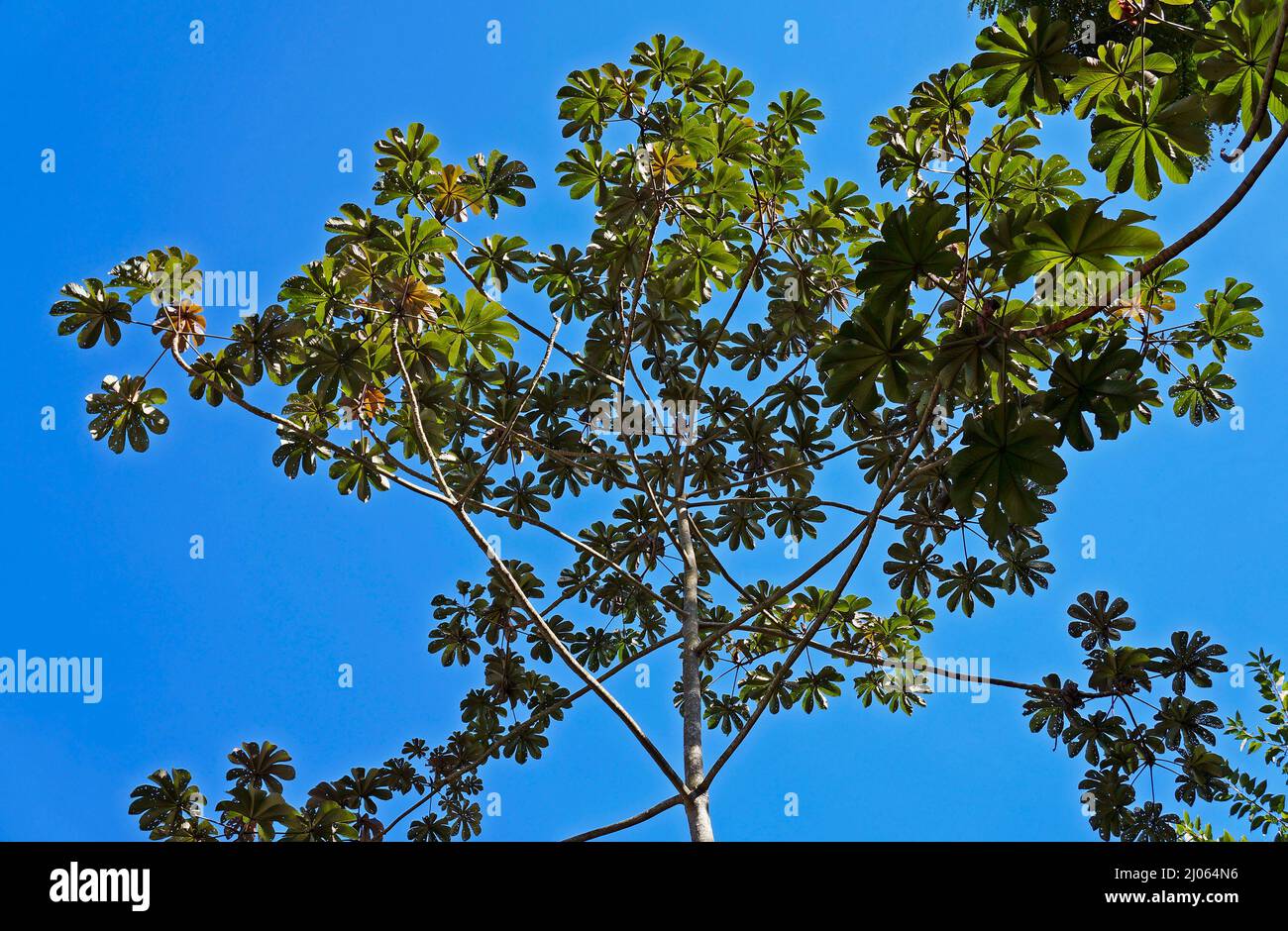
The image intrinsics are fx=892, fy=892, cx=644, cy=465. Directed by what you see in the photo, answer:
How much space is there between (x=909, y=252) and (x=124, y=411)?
4462mm

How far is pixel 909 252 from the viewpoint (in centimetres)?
362

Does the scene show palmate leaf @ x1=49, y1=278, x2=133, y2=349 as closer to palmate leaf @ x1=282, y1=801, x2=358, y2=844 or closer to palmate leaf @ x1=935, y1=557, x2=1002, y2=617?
palmate leaf @ x1=282, y1=801, x2=358, y2=844

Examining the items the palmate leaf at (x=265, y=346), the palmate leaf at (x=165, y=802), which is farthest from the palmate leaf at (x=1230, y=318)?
the palmate leaf at (x=165, y=802)

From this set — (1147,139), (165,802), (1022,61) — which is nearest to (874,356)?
(1147,139)

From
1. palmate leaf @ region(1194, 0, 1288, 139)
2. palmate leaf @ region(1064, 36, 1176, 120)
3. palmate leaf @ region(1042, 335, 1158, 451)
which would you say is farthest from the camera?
palmate leaf @ region(1064, 36, 1176, 120)

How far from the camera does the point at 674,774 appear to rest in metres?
4.32

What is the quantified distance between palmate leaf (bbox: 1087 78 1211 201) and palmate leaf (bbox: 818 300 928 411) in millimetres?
1043

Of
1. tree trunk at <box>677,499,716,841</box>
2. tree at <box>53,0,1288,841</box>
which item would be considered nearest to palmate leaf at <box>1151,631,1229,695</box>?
tree at <box>53,0,1288,841</box>

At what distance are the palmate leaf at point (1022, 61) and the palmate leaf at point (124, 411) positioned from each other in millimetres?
4820

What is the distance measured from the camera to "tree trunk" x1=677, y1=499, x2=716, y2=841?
4.33m

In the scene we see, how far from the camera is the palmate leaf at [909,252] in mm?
3545

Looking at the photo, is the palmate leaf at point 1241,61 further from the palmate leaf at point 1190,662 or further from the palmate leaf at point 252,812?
the palmate leaf at point 252,812
